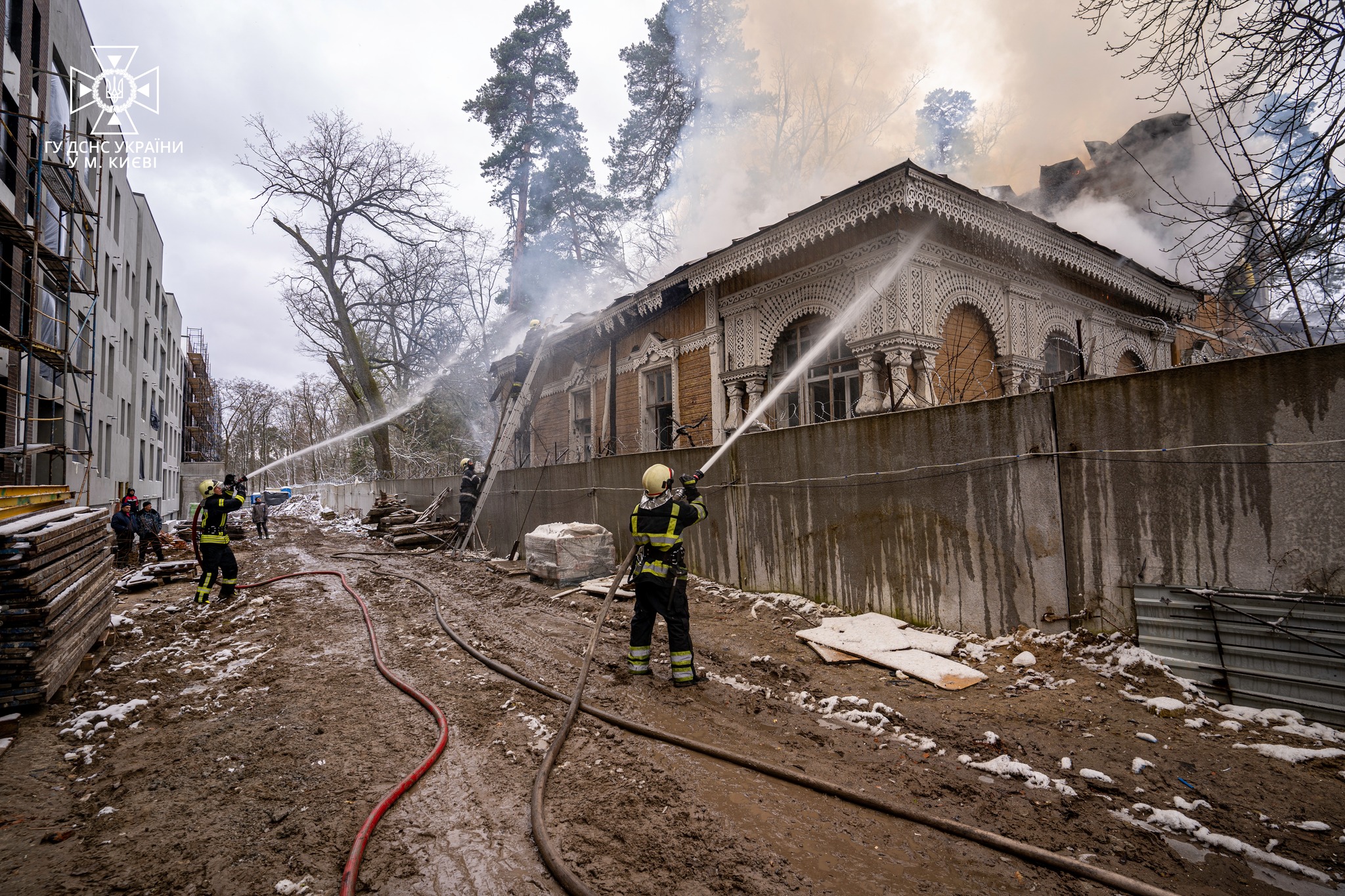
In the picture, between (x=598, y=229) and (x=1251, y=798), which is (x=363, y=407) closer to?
(x=598, y=229)

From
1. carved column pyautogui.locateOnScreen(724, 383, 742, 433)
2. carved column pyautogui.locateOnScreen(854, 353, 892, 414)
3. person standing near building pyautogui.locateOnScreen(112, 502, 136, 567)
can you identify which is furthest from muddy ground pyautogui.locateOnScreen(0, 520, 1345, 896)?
person standing near building pyautogui.locateOnScreen(112, 502, 136, 567)

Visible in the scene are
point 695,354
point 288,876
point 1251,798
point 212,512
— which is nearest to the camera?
point 288,876

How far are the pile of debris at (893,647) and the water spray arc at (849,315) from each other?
9.95 ft

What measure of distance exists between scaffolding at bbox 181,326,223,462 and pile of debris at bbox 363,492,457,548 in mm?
33461

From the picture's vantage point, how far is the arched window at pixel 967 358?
10359mm

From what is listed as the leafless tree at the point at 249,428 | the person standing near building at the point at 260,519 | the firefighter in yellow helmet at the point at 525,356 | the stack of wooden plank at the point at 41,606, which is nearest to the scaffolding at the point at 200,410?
the leafless tree at the point at 249,428

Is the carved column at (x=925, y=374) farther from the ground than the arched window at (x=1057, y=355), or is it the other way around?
the arched window at (x=1057, y=355)

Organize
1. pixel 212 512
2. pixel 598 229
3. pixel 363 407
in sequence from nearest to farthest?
pixel 212 512 < pixel 363 407 < pixel 598 229

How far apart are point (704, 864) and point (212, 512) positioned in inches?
409

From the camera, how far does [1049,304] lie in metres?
12.5

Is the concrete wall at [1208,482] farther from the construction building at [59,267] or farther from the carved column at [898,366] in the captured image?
the construction building at [59,267]

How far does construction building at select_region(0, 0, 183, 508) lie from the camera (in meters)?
10.2

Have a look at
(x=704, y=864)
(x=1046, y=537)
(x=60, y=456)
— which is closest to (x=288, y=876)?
(x=704, y=864)

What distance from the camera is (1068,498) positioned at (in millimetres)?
5223
